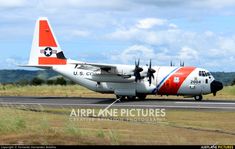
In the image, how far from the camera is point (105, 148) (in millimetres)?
12078

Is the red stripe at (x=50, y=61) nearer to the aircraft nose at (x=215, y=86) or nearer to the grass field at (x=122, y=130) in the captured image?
the aircraft nose at (x=215, y=86)

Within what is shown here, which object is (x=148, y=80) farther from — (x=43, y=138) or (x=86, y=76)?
(x=43, y=138)

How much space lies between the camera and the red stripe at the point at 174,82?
44.8 meters

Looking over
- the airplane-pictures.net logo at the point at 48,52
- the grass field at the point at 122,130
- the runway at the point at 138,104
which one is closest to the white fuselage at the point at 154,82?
the runway at the point at 138,104

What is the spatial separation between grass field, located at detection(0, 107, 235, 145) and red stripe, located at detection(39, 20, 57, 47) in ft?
71.7

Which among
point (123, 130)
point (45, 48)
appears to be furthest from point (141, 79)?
point (123, 130)

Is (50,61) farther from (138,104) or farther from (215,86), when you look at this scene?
(215,86)

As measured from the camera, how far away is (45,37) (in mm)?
51000

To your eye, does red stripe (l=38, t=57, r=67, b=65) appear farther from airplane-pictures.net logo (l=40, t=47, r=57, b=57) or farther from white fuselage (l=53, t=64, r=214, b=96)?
white fuselage (l=53, t=64, r=214, b=96)

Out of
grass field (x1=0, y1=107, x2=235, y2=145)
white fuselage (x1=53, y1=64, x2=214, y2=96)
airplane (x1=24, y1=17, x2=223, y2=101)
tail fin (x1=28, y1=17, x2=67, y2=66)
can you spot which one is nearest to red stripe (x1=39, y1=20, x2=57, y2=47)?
tail fin (x1=28, y1=17, x2=67, y2=66)

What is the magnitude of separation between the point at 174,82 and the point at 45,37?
1424cm

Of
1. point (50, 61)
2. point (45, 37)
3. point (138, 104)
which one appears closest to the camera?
point (138, 104)

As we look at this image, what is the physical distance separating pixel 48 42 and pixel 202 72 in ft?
51.5

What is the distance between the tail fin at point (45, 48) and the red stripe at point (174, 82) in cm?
1070
